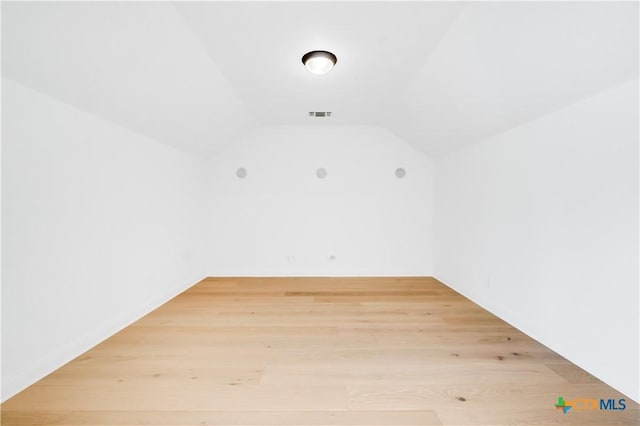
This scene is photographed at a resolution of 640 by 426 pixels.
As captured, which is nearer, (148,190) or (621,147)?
(621,147)

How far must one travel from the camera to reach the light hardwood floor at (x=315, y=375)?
4.78ft

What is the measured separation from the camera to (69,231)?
198cm

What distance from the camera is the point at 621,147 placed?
5.33 ft

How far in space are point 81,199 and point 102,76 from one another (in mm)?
1027

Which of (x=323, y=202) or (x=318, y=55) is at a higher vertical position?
(x=318, y=55)

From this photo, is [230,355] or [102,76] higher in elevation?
[102,76]

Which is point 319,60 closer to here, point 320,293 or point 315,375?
point 315,375

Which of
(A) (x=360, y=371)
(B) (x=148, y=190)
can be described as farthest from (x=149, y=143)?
(A) (x=360, y=371)

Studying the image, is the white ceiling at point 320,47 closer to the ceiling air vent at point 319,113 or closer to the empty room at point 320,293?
the empty room at point 320,293

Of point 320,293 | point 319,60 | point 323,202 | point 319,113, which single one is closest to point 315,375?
point 320,293

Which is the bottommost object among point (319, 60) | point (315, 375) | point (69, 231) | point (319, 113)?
point (315, 375)

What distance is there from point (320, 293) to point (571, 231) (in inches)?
109

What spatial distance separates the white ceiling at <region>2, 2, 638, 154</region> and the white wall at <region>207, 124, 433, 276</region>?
54.2 inches

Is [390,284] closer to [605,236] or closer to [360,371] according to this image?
[360,371]
